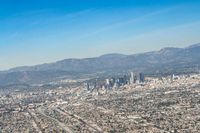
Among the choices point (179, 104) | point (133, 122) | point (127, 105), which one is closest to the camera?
point (133, 122)

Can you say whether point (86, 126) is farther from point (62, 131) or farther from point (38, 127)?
point (38, 127)

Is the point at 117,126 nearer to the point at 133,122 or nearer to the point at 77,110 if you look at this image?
the point at 133,122

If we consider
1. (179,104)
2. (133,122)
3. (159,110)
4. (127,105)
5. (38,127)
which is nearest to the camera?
(133,122)

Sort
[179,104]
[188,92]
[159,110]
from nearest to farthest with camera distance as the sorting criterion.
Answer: [159,110]
[179,104]
[188,92]

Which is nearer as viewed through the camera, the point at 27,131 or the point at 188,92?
the point at 27,131

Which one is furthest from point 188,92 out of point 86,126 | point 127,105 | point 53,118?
point 86,126

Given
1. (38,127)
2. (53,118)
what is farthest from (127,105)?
(38,127)

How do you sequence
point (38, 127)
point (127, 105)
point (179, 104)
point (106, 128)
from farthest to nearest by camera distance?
1. point (127, 105)
2. point (179, 104)
3. point (38, 127)
4. point (106, 128)

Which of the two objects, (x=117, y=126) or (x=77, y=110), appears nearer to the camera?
(x=117, y=126)

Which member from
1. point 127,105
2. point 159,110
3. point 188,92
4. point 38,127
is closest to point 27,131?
point 38,127

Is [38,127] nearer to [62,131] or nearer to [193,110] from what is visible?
[62,131]
